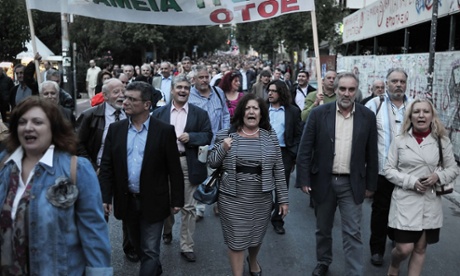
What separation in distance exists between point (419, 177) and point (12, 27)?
26.3 m

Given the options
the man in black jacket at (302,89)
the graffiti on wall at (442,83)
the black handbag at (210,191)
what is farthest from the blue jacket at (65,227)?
the graffiti on wall at (442,83)

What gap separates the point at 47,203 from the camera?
2449 millimetres

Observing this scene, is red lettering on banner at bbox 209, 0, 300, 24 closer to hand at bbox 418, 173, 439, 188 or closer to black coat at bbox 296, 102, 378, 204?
black coat at bbox 296, 102, 378, 204

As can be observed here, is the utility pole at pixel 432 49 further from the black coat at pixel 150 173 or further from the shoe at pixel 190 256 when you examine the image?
the black coat at pixel 150 173

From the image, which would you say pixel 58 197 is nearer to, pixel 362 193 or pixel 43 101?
pixel 43 101

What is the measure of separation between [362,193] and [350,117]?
0.70 m

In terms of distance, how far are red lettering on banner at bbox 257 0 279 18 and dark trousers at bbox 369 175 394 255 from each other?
2607 millimetres

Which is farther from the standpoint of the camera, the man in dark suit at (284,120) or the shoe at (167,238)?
the man in dark suit at (284,120)

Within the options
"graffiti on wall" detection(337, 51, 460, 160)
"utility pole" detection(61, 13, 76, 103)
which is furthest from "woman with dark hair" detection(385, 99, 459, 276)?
"utility pole" detection(61, 13, 76, 103)

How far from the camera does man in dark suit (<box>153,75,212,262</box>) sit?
5426 mm

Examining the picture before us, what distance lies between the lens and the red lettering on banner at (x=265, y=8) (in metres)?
6.60

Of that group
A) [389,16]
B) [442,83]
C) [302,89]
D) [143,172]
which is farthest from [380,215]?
[389,16]

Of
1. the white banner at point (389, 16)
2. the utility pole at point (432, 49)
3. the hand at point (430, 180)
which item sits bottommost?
the hand at point (430, 180)

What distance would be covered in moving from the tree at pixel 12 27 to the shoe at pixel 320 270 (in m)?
24.9
